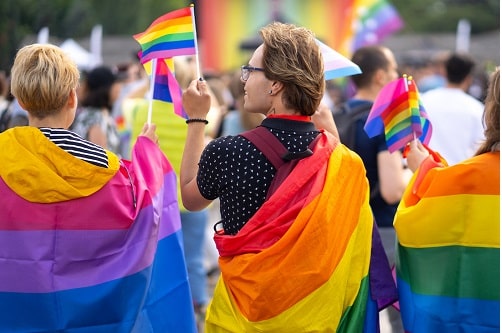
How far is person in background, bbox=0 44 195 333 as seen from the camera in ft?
12.5

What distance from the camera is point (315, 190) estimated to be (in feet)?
11.7

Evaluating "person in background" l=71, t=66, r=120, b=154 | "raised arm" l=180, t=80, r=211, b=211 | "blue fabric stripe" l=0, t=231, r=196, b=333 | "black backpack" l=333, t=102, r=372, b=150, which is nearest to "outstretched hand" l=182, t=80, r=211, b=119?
"raised arm" l=180, t=80, r=211, b=211

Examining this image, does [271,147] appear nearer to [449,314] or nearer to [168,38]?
[449,314]

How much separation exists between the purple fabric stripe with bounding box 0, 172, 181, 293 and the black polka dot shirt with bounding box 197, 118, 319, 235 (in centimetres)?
49

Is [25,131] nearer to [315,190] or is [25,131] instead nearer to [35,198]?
[35,198]

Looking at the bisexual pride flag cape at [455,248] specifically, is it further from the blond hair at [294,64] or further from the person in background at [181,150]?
the person in background at [181,150]

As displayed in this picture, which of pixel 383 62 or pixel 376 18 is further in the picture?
pixel 376 18

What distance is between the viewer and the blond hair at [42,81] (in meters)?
3.90

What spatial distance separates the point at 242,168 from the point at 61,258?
32.6 inches

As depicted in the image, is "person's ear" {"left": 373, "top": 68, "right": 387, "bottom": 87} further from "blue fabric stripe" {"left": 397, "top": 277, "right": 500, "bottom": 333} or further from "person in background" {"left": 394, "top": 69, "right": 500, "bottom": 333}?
"blue fabric stripe" {"left": 397, "top": 277, "right": 500, "bottom": 333}

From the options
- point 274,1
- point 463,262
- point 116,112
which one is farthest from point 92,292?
point 274,1

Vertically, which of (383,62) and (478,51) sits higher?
(383,62)

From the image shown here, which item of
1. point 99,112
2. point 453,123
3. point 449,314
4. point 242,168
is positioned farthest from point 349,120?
point 99,112

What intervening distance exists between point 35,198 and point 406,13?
236ft
